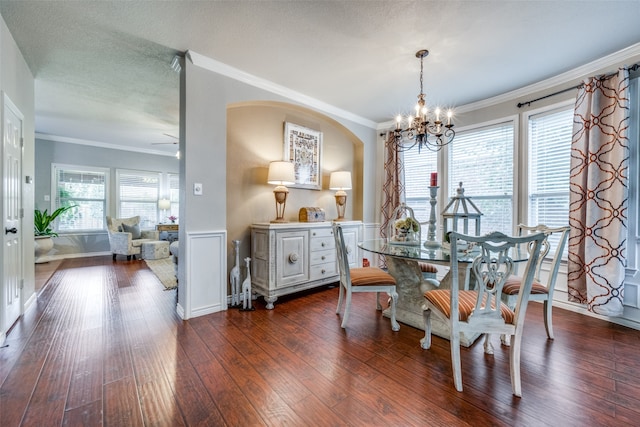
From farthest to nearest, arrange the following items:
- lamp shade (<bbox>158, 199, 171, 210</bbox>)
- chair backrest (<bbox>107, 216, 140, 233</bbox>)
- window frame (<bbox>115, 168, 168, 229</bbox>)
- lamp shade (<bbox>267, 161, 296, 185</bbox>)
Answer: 1. lamp shade (<bbox>158, 199, 171, 210</bbox>)
2. window frame (<bbox>115, 168, 168, 229</bbox>)
3. chair backrest (<bbox>107, 216, 140, 233</bbox>)
4. lamp shade (<bbox>267, 161, 296, 185</bbox>)

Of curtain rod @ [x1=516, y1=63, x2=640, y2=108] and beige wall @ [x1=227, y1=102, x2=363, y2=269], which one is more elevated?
curtain rod @ [x1=516, y1=63, x2=640, y2=108]

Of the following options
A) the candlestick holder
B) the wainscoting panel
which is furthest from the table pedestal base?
the wainscoting panel

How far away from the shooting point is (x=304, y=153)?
386 cm

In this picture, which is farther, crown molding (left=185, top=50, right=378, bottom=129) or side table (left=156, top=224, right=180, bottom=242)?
side table (left=156, top=224, right=180, bottom=242)

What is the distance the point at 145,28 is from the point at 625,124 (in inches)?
172

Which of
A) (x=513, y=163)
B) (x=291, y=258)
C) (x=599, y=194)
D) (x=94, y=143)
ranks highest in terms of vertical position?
(x=94, y=143)

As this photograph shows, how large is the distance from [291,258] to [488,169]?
2906 mm

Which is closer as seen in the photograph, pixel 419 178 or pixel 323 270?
pixel 323 270

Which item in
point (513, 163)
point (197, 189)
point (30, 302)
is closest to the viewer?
point (197, 189)

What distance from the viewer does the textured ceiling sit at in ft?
6.67

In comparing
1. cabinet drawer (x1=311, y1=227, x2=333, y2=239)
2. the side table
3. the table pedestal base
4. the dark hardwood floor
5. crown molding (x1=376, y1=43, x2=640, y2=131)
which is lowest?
the dark hardwood floor

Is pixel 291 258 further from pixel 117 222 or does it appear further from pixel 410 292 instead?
pixel 117 222

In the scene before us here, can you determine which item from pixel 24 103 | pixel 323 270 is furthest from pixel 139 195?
pixel 323 270

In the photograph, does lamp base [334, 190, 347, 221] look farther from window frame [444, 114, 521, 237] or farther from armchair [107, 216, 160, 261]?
armchair [107, 216, 160, 261]
